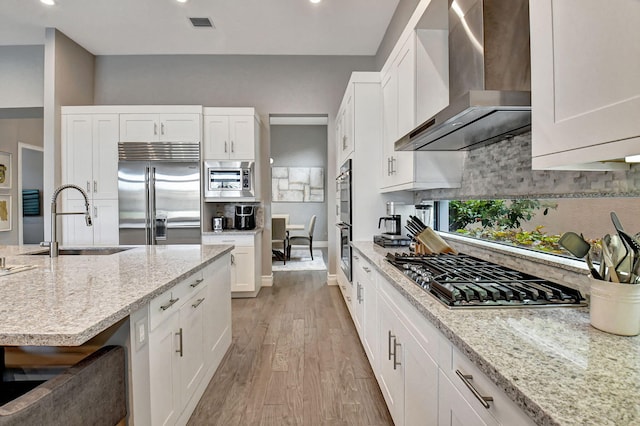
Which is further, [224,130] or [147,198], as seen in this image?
[224,130]

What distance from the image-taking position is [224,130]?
14.5ft

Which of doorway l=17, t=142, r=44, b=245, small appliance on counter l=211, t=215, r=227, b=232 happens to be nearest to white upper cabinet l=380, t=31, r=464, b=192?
small appliance on counter l=211, t=215, r=227, b=232

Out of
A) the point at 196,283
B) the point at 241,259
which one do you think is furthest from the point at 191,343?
the point at 241,259

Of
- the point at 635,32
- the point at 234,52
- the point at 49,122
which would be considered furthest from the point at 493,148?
the point at 49,122

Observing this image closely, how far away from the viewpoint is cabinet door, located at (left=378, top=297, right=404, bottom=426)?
1614 mm

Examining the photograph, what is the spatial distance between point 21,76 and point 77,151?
1405 mm

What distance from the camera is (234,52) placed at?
15.8 feet

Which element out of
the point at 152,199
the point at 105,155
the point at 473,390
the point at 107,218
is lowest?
the point at 473,390

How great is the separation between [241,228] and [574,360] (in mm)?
4195

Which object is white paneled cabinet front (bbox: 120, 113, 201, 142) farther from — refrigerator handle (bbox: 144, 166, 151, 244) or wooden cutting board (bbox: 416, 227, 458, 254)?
wooden cutting board (bbox: 416, 227, 458, 254)

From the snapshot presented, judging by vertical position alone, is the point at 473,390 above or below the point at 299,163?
below

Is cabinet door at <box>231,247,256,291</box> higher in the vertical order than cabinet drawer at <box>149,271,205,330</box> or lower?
lower

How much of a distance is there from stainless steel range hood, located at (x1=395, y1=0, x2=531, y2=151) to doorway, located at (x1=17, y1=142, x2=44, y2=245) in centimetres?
672

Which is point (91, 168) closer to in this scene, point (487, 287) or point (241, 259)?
point (241, 259)
